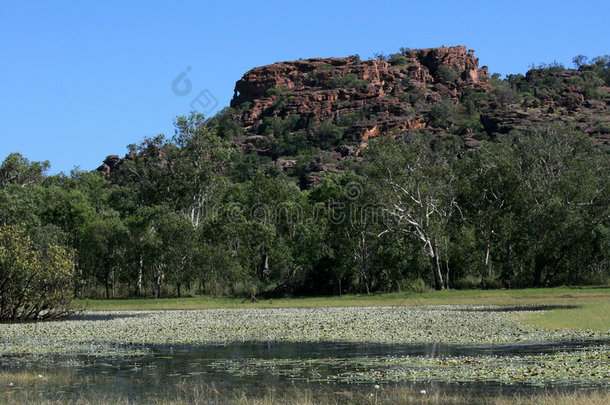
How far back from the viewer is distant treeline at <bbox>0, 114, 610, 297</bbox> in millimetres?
69438

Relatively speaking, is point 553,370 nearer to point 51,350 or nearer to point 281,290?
point 51,350

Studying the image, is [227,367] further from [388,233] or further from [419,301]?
[388,233]

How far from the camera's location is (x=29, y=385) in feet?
64.1

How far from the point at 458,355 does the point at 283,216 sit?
199ft

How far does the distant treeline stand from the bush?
2594 cm

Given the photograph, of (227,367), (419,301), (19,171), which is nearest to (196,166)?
(19,171)

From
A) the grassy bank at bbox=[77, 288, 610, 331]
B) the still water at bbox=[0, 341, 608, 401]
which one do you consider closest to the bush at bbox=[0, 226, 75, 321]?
the grassy bank at bbox=[77, 288, 610, 331]

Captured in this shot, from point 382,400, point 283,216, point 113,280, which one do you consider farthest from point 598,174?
point 382,400

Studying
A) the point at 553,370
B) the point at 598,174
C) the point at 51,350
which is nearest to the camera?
the point at 553,370

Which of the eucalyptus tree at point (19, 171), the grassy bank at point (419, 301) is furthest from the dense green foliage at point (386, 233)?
the eucalyptus tree at point (19, 171)

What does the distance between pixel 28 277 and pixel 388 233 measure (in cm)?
4013

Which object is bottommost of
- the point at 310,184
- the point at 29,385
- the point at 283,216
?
the point at 29,385

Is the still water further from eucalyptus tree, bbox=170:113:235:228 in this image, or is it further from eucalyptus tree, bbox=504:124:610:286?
eucalyptus tree, bbox=170:113:235:228

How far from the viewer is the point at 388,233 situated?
71562mm
